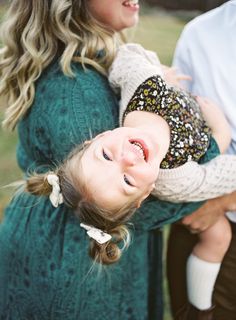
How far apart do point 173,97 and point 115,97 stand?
23cm

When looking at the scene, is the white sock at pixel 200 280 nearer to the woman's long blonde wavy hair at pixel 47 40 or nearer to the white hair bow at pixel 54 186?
the white hair bow at pixel 54 186

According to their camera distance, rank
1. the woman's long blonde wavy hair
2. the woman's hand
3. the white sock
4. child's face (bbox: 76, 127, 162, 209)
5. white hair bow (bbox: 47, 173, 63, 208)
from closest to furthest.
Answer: child's face (bbox: 76, 127, 162, 209) < white hair bow (bbox: 47, 173, 63, 208) < the woman's long blonde wavy hair < the woman's hand < the white sock

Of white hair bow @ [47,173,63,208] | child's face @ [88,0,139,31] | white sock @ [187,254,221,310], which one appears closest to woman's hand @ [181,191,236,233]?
white sock @ [187,254,221,310]

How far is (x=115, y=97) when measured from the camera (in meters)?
2.17

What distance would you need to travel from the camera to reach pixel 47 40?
2143mm

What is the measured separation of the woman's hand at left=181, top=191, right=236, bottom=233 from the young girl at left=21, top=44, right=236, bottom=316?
0.26ft

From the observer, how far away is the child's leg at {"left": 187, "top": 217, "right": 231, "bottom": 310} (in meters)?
2.30

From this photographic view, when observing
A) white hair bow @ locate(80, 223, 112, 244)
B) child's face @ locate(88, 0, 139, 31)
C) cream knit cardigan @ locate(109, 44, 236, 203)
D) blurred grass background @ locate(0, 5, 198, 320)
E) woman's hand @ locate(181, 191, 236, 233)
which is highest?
child's face @ locate(88, 0, 139, 31)

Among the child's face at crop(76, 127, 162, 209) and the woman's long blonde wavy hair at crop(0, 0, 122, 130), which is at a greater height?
the woman's long blonde wavy hair at crop(0, 0, 122, 130)

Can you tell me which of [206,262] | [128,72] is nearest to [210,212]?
[206,262]

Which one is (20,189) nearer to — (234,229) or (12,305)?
(12,305)

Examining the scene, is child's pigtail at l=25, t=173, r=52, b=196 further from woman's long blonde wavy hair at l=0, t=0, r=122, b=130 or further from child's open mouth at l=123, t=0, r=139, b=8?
child's open mouth at l=123, t=0, r=139, b=8

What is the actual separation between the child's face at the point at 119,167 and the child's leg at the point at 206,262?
1.78 ft

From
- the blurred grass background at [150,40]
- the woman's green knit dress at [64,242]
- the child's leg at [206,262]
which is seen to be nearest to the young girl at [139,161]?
the woman's green knit dress at [64,242]
